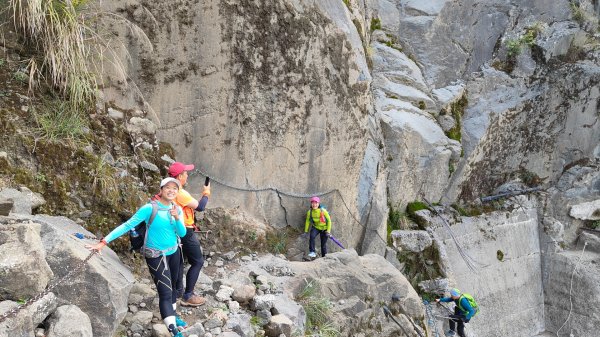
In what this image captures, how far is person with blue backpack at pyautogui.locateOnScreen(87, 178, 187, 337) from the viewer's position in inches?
201

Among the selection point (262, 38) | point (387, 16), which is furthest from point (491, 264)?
point (262, 38)

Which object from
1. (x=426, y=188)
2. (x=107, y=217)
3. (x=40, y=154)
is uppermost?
(x=40, y=154)

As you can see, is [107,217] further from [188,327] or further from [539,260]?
[539,260]

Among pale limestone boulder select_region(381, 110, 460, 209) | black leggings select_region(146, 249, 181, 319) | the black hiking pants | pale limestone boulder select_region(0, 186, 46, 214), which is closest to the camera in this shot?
black leggings select_region(146, 249, 181, 319)

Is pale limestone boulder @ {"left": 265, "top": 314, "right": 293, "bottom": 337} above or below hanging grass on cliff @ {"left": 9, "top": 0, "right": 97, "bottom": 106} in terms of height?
below

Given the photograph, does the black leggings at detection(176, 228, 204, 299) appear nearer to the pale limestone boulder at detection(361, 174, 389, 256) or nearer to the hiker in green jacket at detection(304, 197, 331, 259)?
the hiker in green jacket at detection(304, 197, 331, 259)

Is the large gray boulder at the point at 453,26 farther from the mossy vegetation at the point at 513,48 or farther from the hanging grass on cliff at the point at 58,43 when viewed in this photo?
the hanging grass on cliff at the point at 58,43

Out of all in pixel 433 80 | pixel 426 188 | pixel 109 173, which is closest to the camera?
pixel 109 173

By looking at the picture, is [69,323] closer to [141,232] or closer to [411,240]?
[141,232]

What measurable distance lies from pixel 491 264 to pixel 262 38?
8791 mm

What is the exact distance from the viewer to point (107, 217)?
6723mm

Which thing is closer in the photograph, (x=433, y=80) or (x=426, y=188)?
(x=426, y=188)

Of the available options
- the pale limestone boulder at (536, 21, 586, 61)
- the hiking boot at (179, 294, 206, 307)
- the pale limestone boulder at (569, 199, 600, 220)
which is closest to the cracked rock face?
the hiking boot at (179, 294, 206, 307)

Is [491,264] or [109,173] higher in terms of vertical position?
[109,173]
